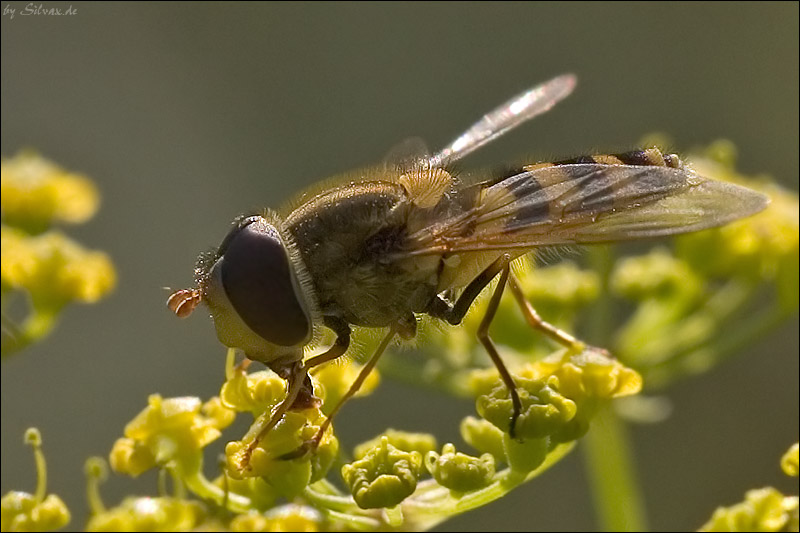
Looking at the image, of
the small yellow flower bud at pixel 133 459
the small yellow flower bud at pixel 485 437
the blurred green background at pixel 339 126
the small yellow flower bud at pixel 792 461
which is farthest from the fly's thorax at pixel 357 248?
the blurred green background at pixel 339 126

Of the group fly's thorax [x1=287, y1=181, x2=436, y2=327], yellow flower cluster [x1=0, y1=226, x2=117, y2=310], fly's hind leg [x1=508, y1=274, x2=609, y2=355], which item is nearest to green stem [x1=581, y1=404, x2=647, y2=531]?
fly's hind leg [x1=508, y1=274, x2=609, y2=355]

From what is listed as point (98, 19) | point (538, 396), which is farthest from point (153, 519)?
point (98, 19)

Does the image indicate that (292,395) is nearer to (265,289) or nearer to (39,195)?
(265,289)

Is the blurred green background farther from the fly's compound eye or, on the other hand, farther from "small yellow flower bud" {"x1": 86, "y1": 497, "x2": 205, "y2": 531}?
the fly's compound eye

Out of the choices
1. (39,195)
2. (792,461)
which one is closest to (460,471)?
(792,461)

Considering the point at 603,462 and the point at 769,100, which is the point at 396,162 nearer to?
the point at 603,462
